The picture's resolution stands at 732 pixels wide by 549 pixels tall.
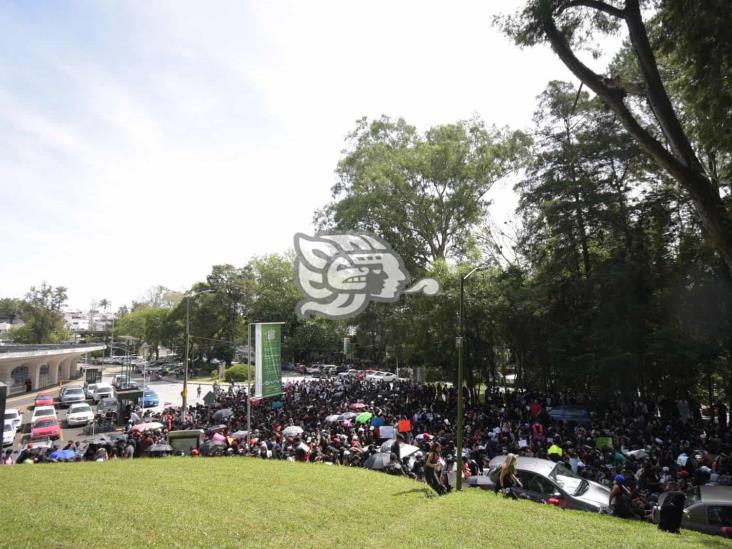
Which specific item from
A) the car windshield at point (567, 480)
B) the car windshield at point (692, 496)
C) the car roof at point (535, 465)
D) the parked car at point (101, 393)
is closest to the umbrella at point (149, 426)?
the car roof at point (535, 465)

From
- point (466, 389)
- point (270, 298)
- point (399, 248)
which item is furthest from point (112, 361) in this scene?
point (466, 389)

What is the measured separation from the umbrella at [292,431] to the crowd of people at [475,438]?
92 millimetres

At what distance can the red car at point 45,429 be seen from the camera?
850 inches

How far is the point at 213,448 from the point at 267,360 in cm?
335

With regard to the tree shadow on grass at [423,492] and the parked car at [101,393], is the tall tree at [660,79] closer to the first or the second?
the tree shadow on grass at [423,492]

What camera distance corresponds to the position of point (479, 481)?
12.4m

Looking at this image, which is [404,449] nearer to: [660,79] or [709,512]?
[709,512]

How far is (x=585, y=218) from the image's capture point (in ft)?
77.1

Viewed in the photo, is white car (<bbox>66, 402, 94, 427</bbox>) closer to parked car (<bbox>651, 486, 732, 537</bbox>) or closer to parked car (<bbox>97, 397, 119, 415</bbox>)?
parked car (<bbox>97, 397, 119, 415</bbox>)

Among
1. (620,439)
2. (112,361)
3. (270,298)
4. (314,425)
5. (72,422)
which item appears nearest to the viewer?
(620,439)

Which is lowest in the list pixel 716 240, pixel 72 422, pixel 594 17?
pixel 72 422

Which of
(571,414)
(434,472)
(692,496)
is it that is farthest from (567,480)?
(571,414)

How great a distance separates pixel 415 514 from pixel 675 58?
39.1 ft

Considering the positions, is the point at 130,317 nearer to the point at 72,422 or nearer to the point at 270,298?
the point at 270,298
